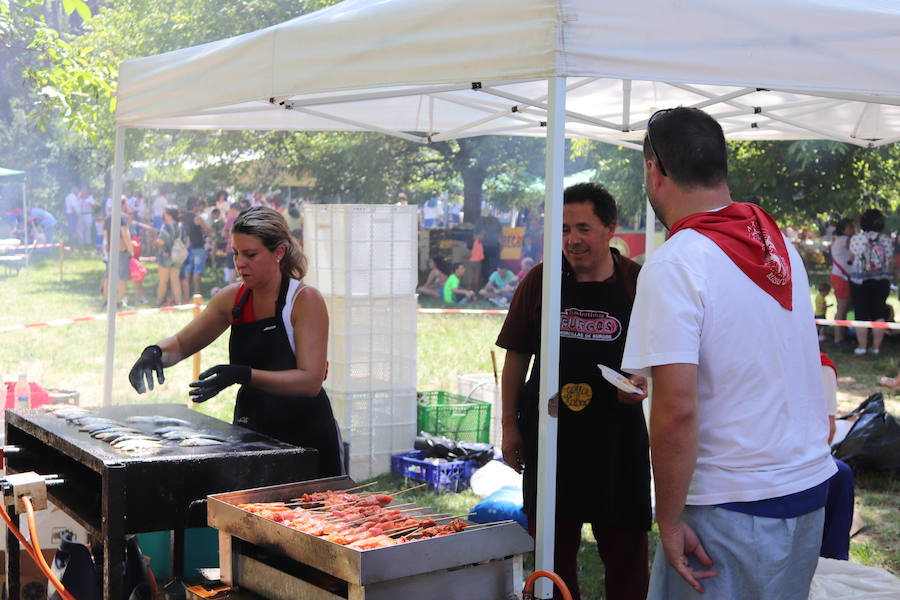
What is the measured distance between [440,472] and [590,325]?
3221 mm

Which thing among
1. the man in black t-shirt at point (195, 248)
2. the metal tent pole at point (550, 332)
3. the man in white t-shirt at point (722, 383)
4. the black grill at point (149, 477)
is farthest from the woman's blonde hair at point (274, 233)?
the man in black t-shirt at point (195, 248)

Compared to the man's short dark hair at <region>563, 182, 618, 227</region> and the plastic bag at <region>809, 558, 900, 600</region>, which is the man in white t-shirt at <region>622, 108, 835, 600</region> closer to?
the man's short dark hair at <region>563, 182, 618, 227</region>

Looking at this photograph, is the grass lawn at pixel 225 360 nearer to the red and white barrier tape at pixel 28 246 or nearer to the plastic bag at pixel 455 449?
the plastic bag at pixel 455 449

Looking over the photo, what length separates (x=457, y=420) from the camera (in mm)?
7039

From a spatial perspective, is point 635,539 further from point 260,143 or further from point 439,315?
point 260,143

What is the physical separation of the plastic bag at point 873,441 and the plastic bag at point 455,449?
230 cm

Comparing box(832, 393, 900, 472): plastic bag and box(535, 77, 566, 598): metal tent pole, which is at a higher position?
box(535, 77, 566, 598): metal tent pole

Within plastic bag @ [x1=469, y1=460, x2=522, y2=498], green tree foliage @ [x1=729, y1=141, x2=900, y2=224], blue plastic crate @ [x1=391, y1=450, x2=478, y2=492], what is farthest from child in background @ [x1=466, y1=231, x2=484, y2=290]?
plastic bag @ [x1=469, y1=460, x2=522, y2=498]

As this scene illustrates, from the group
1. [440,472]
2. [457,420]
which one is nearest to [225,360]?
[457,420]

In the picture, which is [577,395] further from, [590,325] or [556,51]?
[556,51]

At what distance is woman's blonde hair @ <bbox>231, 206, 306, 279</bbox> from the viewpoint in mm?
3840

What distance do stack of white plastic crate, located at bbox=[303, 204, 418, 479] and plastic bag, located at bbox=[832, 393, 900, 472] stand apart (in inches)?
116

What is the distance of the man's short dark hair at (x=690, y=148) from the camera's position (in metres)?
2.15

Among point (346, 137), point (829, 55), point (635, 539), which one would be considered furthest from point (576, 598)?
point (346, 137)
